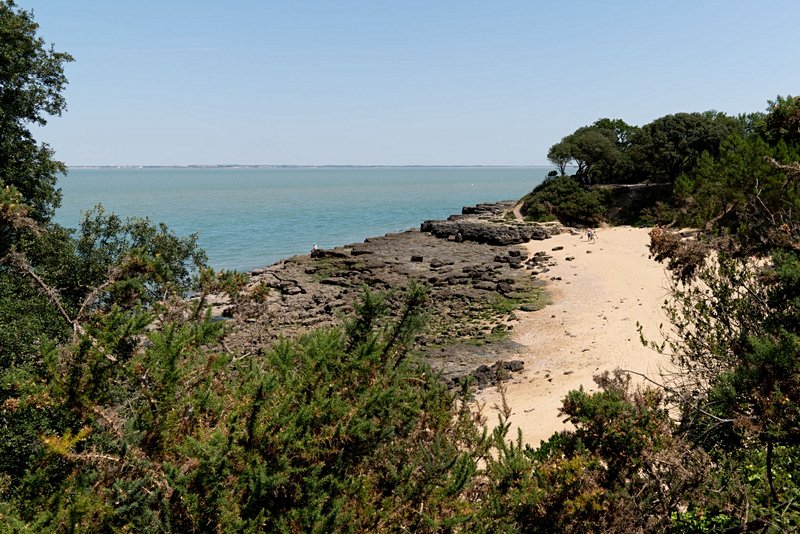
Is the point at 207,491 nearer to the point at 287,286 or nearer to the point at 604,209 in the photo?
the point at 287,286

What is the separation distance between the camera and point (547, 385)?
19234mm

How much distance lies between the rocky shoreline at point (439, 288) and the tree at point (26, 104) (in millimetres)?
7661

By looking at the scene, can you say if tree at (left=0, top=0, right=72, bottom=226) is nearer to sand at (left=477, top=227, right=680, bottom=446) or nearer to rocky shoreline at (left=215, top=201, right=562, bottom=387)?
rocky shoreline at (left=215, top=201, right=562, bottom=387)

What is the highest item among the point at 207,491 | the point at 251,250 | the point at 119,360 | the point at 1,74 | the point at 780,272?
the point at 1,74

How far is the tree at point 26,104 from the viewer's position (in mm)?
15641

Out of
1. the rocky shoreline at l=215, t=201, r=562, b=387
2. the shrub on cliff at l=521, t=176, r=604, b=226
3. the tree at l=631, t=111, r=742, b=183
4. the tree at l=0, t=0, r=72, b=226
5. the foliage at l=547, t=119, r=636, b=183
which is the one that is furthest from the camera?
the foliage at l=547, t=119, r=636, b=183

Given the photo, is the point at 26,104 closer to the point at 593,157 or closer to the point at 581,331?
the point at 581,331

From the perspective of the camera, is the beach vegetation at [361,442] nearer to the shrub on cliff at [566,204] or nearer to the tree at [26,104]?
the tree at [26,104]

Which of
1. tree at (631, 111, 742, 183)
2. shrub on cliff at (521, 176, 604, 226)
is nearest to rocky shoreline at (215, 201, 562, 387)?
shrub on cliff at (521, 176, 604, 226)

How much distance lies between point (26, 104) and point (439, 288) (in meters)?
24.0

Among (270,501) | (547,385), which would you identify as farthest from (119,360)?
(547,385)

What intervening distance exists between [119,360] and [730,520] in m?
7.94

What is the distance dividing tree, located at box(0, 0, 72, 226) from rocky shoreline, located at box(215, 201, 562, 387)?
766 cm

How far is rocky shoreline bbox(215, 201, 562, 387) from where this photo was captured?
76.9 feet
